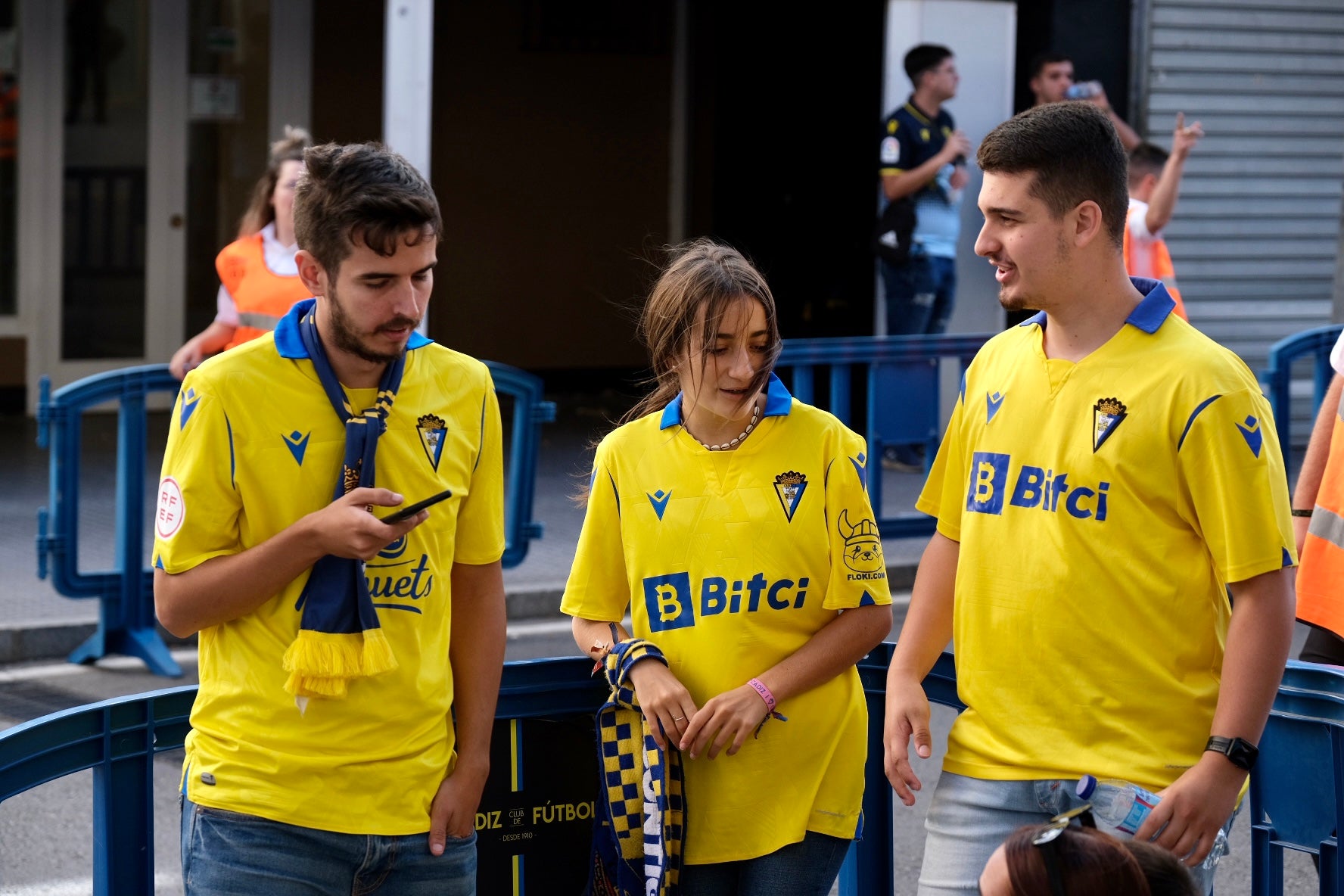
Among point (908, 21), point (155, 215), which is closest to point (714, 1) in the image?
point (908, 21)

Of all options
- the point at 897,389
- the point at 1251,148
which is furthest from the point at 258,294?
the point at 1251,148

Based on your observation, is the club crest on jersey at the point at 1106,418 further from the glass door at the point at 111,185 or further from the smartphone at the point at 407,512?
the glass door at the point at 111,185

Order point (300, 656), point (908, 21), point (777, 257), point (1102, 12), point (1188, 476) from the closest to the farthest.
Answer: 1. point (300, 656)
2. point (1188, 476)
3. point (908, 21)
4. point (1102, 12)
5. point (777, 257)

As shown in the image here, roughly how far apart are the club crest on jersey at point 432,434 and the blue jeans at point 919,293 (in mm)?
8341

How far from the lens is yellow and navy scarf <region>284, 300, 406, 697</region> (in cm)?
254

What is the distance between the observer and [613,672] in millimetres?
3025

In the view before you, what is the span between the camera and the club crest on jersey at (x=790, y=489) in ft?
9.98

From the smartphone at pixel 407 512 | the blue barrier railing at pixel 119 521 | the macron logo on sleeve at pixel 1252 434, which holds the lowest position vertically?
the blue barrier railing at pixel 119 521

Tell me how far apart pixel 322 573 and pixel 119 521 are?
4.47 metres

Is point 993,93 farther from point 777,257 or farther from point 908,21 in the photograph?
point 777,257

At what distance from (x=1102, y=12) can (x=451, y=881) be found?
10.4m

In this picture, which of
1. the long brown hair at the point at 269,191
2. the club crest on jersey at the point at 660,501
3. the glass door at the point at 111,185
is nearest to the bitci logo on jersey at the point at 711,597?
the club crest on jersey at the point at 660,501

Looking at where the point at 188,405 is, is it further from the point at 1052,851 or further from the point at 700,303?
the point at 1052,851

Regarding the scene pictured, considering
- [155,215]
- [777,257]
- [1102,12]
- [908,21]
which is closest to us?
[908,21]
